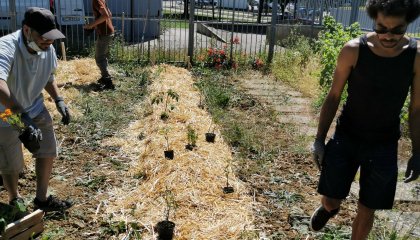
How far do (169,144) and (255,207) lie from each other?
149cm

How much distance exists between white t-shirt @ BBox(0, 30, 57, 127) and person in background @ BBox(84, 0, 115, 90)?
423cm

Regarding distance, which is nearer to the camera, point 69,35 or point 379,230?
point 379,230

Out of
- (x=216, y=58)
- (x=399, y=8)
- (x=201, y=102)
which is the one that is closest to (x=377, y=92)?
(x=399, y=8)

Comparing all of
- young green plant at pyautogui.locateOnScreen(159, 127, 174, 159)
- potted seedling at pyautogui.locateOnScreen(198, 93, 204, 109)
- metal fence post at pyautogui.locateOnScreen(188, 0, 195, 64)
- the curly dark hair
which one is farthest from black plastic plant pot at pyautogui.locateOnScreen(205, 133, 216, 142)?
metal fence post at pyautogui.locateOnScreen(188, 0, 195, 64)

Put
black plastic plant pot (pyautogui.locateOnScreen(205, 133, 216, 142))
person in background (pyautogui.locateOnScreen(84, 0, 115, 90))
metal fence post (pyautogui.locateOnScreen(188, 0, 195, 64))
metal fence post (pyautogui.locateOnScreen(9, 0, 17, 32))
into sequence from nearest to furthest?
black plastic plant pot (pyautogui.locateOnScreen(205, 133, 216, 142)) < person in background (pyautogui.locateOnScreen(84, 0, 115, 90)) < metal fence post (pyautogui.locateOnScreen(9, 0, 17, 32)) < metal fence post (pyautogui.locateOnScreen(188, 0, 195, 64))

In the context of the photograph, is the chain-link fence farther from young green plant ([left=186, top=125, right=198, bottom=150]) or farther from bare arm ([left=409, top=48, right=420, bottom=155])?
A: bare arm ([left=409, top=48, right=420, bottom=155])

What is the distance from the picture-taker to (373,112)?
107 inches

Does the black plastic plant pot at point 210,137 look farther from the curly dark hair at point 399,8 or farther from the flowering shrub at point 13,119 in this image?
the curly dark hair at point 399,8

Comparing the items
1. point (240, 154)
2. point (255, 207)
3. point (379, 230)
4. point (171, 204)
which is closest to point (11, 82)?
point (171, 204)

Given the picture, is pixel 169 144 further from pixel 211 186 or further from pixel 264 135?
pixel 264 135

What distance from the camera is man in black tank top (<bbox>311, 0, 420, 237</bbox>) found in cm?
257

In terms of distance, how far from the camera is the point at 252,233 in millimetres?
3428

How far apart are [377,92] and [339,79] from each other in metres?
0.24

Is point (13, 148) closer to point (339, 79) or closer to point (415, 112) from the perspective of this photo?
point (339, 79)
